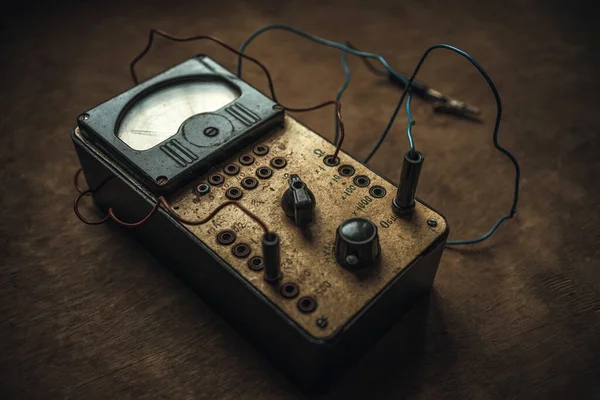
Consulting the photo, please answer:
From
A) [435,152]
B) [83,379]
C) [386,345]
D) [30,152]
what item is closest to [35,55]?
[30,152]

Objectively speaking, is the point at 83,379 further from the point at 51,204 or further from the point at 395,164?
the point at 395,164

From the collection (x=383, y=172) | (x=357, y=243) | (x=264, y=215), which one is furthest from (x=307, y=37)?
(x=357, y=243)

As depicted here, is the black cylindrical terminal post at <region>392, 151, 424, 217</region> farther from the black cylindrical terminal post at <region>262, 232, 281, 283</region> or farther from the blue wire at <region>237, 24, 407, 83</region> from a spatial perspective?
the blue wire at <region>237, 24, 407, 83</region>

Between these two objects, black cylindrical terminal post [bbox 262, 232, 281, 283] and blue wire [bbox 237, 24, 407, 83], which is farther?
blue wire [bbox 237, 24, 407, 83]

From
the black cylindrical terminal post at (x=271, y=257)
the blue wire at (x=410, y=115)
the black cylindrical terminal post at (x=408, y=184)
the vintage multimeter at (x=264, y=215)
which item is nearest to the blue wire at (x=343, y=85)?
the blue wire at (x=410, y=115)

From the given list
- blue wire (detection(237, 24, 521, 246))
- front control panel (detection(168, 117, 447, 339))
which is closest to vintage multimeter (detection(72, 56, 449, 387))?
front control panel (detection(168, 117, 447, 339))

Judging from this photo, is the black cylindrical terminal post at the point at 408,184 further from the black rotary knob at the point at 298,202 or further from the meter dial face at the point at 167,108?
the meter dial face at the point at 167,108

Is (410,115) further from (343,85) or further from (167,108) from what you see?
(167,108)
